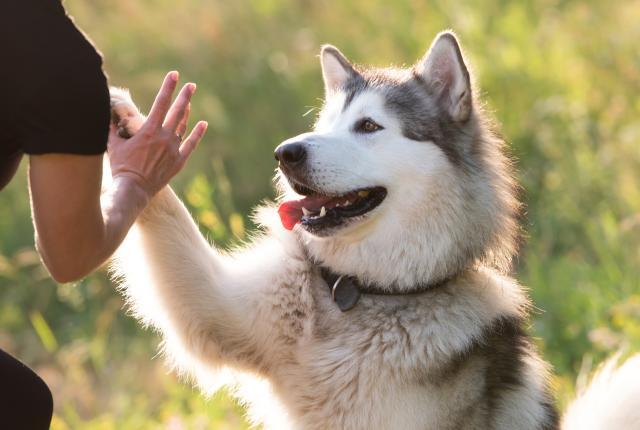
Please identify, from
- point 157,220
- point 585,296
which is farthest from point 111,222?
point 585,296

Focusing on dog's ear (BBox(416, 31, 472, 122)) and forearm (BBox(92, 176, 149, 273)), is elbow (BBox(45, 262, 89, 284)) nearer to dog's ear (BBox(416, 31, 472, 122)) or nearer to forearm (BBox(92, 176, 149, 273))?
forearm (BBox(92, 176, 149, 273))

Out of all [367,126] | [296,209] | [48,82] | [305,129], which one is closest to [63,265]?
[48,82]

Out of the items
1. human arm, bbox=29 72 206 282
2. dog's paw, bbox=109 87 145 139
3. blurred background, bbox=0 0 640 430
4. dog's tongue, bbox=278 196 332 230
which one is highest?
human arm, bbox=29 72 206 282

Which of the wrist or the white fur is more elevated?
the wrist

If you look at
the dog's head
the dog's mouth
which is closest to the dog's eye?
the dog's head

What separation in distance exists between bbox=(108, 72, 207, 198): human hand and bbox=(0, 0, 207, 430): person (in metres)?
0.27

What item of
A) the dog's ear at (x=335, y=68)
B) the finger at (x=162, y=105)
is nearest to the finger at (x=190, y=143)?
the finger at (x=162, y=105)

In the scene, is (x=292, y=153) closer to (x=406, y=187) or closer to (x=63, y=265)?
(x=406, y=187)

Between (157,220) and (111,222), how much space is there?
95 cm

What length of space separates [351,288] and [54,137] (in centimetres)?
164

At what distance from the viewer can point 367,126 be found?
3.91 m

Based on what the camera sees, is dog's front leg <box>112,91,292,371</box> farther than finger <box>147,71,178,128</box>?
Yes

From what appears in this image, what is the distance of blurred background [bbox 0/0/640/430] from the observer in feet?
18.2

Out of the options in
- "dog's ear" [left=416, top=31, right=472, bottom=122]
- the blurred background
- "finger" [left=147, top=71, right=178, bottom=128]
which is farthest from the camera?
the blurred background
